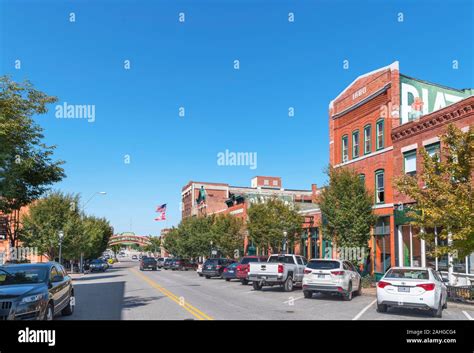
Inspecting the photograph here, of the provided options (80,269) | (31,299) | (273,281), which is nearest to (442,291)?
(273,281)

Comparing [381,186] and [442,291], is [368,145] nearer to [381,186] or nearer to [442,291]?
[381,186]

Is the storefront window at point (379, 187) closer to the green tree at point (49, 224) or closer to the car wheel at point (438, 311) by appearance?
the car wheel at point (438, 311)

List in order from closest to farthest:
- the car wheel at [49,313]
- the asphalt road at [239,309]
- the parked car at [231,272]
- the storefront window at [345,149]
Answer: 1. the car wheel at [49,313]
2. the asphalt road at [239,309]
3. the parked car at [231,272]
4. the storefront window at [345,149]

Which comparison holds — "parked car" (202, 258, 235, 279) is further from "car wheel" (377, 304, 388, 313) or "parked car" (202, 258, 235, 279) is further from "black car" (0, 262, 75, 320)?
"black car" (0, 262, 75, 320)

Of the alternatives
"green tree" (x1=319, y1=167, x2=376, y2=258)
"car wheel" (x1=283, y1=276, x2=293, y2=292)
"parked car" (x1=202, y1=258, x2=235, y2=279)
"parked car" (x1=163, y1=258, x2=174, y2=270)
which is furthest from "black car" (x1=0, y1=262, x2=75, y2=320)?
"parked car" (x1=163, y1=258, x2=174, y2=270)

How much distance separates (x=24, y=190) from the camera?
66.8 feet

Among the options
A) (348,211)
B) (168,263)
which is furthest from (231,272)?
(168,263)

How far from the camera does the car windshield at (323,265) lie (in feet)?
62.3

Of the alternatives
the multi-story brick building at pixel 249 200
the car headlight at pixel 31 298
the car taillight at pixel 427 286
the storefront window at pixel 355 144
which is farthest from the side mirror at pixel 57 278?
the storefront window at pixel 355 144

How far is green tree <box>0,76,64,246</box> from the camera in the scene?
14.7 meters

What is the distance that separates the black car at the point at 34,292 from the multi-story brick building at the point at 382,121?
62.8 feet

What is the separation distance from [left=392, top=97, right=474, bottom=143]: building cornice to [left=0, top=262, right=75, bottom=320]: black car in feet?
63.4
